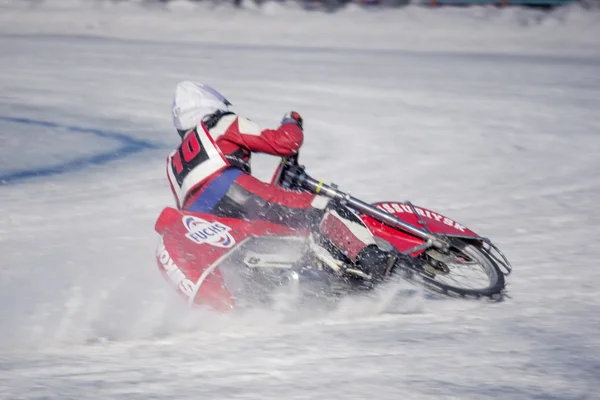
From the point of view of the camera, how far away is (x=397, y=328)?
16.1 ft

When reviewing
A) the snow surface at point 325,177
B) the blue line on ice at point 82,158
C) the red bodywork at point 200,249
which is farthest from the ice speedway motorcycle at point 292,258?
the blue line on ice at point 82,158

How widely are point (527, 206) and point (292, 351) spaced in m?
3.74

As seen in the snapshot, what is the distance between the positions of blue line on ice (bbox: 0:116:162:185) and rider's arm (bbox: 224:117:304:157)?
4.00m

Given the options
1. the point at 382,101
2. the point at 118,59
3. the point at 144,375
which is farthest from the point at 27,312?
the point at 118,59

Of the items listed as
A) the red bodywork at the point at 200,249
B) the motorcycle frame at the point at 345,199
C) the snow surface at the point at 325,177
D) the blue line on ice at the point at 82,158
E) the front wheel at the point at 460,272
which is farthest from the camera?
the blue line on ice at the point at 82,158

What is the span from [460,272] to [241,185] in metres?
1.47

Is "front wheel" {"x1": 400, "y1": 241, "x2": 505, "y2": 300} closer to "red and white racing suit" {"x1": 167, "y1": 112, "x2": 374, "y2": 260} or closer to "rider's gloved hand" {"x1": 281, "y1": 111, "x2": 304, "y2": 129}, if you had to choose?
"red and white racing suit" {"x1": 167, "y1": 112, "x2": 374, "y2": 260}

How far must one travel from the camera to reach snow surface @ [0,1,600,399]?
4.34 metres

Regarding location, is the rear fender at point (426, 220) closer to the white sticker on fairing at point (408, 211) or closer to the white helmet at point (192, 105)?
the white sticker on fairing at point (408, 211)

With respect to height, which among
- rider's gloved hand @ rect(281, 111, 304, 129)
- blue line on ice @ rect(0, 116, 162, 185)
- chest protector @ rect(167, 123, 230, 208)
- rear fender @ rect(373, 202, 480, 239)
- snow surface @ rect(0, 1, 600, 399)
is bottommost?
blue line on ice @ rect(0, 116, 162, 185)

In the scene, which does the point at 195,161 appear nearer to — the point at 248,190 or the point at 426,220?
the point at 248,190

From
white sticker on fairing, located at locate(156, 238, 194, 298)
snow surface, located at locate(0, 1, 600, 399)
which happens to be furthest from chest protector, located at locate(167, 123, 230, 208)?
snow surface, located at locate(0, 1, 600, 399)

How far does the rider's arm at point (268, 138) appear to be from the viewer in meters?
5.41

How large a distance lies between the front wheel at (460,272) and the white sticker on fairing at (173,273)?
4.11ft
